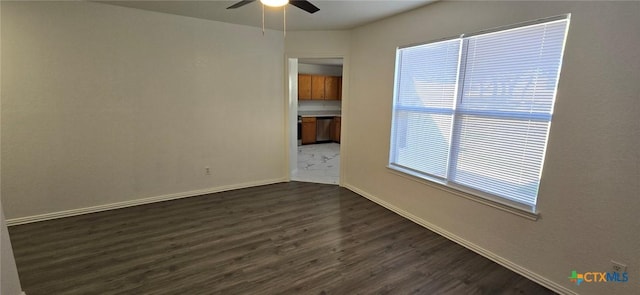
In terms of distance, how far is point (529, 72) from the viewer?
2.23m

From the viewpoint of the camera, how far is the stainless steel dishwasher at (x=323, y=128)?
28.1ft

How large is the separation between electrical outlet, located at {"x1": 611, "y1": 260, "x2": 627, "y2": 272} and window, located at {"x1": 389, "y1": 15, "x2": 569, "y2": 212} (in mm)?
540

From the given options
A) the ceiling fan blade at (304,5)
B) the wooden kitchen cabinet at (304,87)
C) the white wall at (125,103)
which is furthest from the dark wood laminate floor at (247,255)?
the wooden kitchen cabinet at (304,87)

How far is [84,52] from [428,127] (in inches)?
158

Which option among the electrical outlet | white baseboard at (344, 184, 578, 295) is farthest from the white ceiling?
the electrical outlet

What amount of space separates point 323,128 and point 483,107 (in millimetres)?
6228

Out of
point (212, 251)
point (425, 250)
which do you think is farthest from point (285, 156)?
point (425, 250)

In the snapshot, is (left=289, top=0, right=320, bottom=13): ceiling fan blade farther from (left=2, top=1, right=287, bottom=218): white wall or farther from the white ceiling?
(left=2, top=1, right=287, bottom=218): white wall

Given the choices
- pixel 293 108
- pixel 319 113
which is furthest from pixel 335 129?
pixel 293 108

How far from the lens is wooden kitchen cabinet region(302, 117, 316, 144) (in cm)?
819

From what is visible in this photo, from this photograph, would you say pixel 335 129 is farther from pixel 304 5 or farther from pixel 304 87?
pixel 304 5

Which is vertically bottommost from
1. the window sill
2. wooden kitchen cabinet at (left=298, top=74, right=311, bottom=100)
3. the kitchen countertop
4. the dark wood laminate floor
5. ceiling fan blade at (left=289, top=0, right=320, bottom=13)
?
the dark wood laminate floor

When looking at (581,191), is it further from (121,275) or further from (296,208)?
(121,275)

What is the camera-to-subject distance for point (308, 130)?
8.28 metres
